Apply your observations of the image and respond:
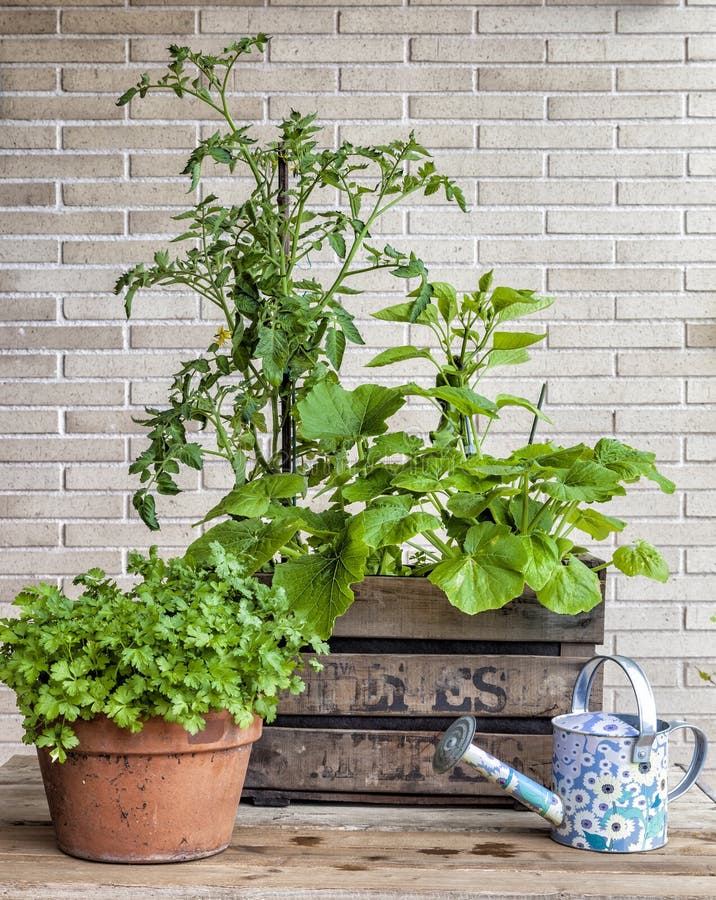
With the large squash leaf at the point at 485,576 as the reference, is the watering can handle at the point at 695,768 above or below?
below

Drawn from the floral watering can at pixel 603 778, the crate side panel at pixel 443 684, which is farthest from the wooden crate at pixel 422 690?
the floral watering can at pixel 603 778

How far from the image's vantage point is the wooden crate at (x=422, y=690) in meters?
1.10

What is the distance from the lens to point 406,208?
213cm

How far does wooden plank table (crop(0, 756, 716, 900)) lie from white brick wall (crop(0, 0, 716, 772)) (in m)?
1.10

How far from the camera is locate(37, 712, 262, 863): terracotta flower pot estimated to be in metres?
0.92

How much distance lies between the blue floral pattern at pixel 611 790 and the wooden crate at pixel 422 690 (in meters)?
0.11

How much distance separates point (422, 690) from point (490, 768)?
0.15m

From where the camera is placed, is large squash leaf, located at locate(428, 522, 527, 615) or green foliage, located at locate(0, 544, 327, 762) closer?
green foliage, located at locate(0, 544, 327, 762)

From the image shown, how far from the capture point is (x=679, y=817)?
3.61 feet

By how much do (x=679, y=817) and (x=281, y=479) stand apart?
0.59m

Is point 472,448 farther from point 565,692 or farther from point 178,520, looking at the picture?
point 178,520

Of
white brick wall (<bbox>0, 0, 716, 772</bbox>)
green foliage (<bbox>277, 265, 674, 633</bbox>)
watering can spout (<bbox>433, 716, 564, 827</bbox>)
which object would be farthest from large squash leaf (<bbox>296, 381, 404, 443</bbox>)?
white brick wall (<bbox>0, 0, 716, 772</bbox>)

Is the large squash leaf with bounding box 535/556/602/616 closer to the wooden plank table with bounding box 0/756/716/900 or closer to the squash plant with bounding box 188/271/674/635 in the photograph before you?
the squash plant with bounding box 188/271/674/635

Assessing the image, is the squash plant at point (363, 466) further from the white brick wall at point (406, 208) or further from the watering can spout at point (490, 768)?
the white brick wall at point (406, 208)
